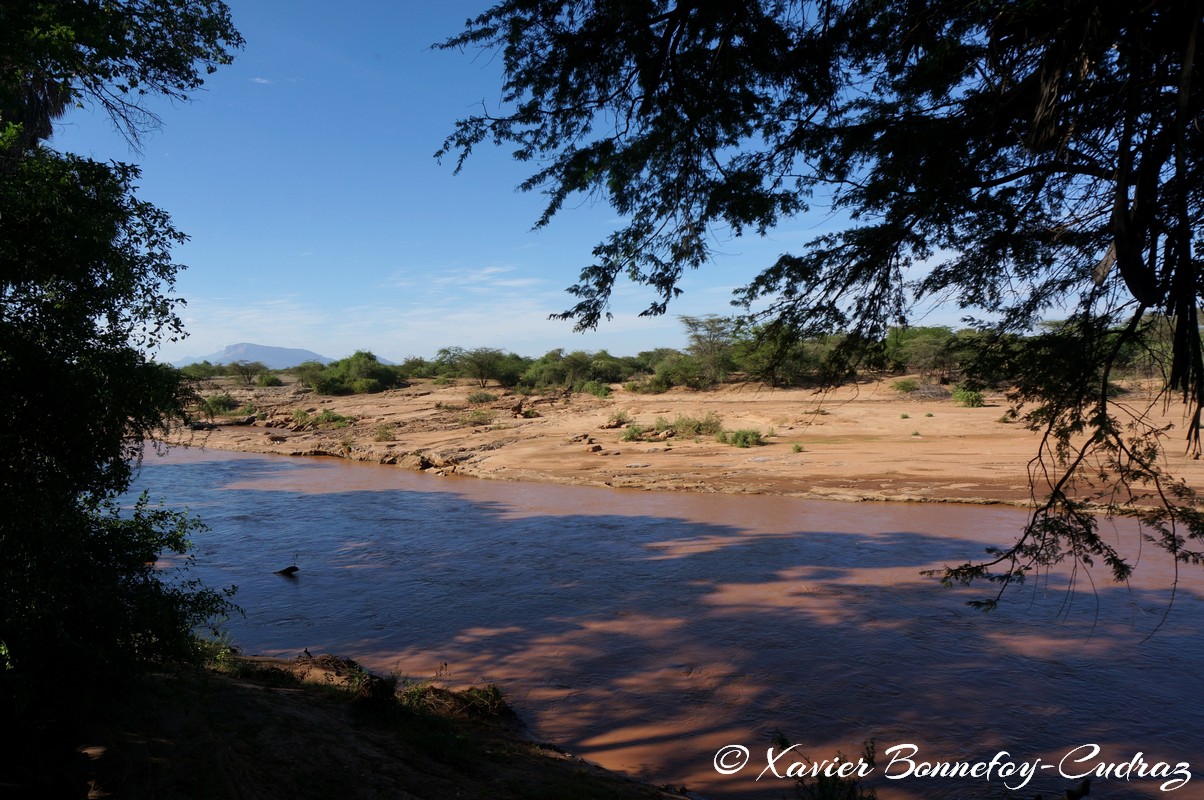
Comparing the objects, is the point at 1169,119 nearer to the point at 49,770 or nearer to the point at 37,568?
the point at 37,568

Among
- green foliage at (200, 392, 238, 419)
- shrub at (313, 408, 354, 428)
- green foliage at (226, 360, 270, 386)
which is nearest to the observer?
shrub at (313, 408, 354, 428)

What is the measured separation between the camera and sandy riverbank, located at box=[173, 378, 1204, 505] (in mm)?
15328

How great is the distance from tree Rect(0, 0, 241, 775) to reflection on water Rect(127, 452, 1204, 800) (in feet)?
11.4

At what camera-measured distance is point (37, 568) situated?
3.68 metres

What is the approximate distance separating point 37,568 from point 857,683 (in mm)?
6673

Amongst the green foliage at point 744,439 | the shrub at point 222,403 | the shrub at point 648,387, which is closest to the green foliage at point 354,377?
the shrub at point 222,403

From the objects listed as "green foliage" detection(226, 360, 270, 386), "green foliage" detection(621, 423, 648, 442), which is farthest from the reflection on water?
"green foliage" detection(226, 360, 270, 386)

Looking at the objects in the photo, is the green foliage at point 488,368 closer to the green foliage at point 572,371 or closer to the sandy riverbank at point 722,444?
the green foliage at point 572,371

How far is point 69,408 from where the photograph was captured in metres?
4.06

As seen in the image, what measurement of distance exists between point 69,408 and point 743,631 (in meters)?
6.85

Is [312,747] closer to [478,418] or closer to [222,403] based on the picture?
[478,418]

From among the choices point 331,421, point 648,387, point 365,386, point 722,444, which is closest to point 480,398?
point 331,421

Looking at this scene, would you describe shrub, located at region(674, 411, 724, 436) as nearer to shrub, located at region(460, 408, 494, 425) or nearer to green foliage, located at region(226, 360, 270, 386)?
shrub, located at region(460, 408, 494, 425)

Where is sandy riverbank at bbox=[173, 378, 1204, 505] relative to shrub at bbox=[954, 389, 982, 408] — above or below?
below
